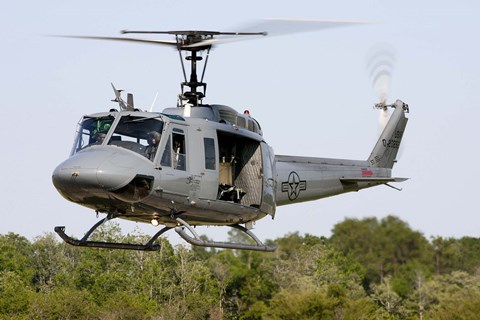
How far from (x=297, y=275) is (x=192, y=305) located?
66.6ft

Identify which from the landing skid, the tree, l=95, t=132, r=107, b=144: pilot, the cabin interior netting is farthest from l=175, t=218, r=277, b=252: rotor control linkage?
the tree

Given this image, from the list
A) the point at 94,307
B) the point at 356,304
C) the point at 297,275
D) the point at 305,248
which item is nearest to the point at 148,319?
the point at 94,307

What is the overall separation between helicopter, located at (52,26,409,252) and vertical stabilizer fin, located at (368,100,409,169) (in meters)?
4.55

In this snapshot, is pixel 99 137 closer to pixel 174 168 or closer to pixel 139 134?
pixel 139 134

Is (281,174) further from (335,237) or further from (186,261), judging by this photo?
(335,237)

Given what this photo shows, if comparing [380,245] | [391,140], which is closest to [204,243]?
[391,140]

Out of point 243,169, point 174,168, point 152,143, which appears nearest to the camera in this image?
point 152,143

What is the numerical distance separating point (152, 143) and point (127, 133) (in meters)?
0.46

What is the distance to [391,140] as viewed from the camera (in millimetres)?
31141

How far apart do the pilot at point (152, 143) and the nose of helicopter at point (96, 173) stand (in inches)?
13.2

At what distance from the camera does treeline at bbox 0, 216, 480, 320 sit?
56.9m

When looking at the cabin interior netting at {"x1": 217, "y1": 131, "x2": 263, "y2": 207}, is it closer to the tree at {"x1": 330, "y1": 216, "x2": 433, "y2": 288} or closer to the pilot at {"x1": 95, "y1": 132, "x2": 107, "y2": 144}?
the pilot at {"x1": 95, "y1": 132, "x2": 107, "y2": 144}

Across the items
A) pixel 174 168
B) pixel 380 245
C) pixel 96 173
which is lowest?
pixel 96 173

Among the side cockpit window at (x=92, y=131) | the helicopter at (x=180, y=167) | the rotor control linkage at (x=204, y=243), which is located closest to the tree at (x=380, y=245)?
the helicopter at (x=180, y=167)
